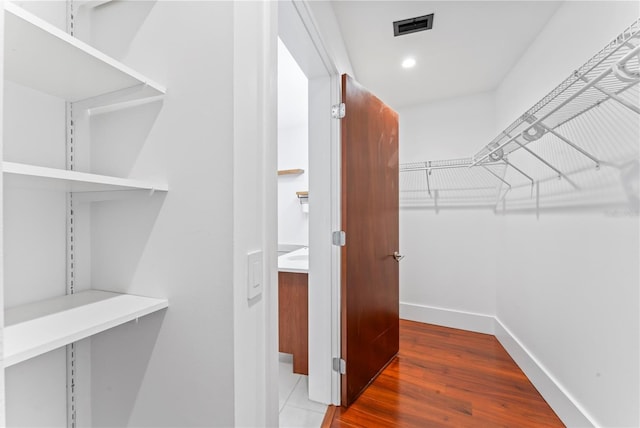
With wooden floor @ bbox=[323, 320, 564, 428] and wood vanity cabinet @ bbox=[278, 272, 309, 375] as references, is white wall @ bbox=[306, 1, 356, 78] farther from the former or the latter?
wooden floor @ bbox=[323, 320, 564, 428]

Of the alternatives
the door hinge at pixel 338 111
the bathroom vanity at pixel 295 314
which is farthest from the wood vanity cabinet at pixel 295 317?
the door hinge at pixel 338 111

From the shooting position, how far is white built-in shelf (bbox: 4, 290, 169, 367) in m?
0.51

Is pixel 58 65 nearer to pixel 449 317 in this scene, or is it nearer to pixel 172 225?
pixel 172 225

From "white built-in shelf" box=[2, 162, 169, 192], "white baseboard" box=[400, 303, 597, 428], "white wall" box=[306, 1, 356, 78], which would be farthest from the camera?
"white baseboard" box=[400, 303, 597, 428]

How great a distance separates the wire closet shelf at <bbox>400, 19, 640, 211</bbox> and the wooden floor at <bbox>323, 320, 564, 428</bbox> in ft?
4.05

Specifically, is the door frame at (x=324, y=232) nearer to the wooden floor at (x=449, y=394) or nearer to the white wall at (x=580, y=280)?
the wooden floor at (x=449, y=394)

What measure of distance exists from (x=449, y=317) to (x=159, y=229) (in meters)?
2.93

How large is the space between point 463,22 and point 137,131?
6.54 feet

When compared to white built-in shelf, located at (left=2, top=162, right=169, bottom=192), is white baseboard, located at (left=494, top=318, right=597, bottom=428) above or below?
below

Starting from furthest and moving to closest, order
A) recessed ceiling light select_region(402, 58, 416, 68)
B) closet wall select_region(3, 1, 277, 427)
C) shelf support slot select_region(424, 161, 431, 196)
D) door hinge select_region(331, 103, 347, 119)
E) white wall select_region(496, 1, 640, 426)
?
shelf support slot select_region(424, 161, 431, 196), recessed ceiling light select_region(402, 58, 416, 68), door hinge select_region(331, 103, 347, 119), white wall select_region(496, 1, 640, 426), closet wall select_region(3, 1, 277, 427)

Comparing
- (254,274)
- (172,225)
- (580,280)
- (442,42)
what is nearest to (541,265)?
(580,280)

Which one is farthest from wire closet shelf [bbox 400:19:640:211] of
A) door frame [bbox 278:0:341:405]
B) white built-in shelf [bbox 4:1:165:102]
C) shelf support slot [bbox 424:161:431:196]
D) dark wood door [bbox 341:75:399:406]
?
white built-in shelf [bbox 4:1:165:102]

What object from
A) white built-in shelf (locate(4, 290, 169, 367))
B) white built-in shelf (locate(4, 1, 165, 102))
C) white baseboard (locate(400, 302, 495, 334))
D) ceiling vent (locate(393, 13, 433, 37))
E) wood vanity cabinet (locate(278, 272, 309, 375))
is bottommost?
white baseboard (locate(400, 302, 495, 334))

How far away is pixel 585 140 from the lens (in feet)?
4.79
